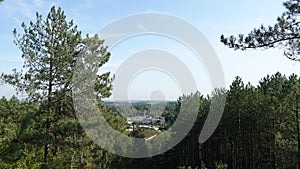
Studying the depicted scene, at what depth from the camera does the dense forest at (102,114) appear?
25.8 feet

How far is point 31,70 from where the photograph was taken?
8.16 m

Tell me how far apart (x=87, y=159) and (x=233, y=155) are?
8675 millimetres

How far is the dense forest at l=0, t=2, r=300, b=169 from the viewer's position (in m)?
7.87

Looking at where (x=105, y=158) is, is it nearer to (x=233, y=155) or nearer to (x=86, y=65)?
(x=233, y=155)

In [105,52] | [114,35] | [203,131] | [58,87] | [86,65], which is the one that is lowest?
[203,131]

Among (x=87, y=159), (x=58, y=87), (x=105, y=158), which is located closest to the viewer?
(x=58, y=87)

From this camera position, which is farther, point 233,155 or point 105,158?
point 105,158

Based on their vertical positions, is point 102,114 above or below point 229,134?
above

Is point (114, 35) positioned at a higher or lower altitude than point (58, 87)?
higher

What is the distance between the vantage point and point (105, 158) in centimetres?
1705

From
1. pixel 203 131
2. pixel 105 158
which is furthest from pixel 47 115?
pixel 203 131

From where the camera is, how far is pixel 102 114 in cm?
1030

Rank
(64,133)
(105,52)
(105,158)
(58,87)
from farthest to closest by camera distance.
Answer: (105,158)
(105,52)
(58,87)
(64,133)

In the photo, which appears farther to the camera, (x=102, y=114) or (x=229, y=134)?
(x=229, y=134)
